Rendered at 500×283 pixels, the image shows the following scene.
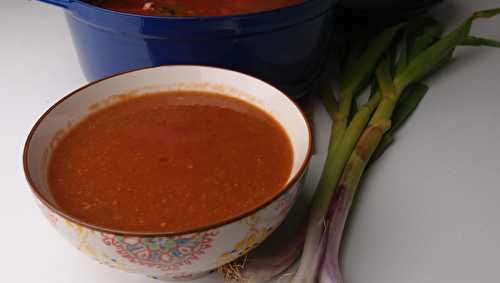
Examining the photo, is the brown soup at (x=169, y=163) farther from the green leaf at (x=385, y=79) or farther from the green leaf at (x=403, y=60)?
the green leaf at (x=403, y=60)

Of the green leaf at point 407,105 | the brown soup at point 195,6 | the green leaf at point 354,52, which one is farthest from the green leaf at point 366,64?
the brown soup at point 195,6

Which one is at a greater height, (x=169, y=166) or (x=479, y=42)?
(x=169, y=166)

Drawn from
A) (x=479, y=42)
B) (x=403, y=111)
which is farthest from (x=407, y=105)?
(x=479, y=42)

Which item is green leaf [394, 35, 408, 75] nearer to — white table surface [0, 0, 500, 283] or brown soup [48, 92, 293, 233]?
white table surface [0, 0, 500, 283]

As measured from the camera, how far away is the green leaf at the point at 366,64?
5.28ft

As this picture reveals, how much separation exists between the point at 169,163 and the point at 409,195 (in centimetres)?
55

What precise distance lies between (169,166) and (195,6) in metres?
0.58

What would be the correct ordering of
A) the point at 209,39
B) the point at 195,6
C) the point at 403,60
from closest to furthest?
the point at 209,39 → the point at 195,6 → the point at 403,60

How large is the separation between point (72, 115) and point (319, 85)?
713mm

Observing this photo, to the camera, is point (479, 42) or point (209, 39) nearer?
point (209, 39)

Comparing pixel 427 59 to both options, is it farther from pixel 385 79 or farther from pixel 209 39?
pixel 209 39

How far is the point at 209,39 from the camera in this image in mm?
1330

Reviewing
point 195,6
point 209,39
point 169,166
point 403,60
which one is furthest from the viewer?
point 403,60

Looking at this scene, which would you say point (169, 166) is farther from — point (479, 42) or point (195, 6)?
point (479, 42)
